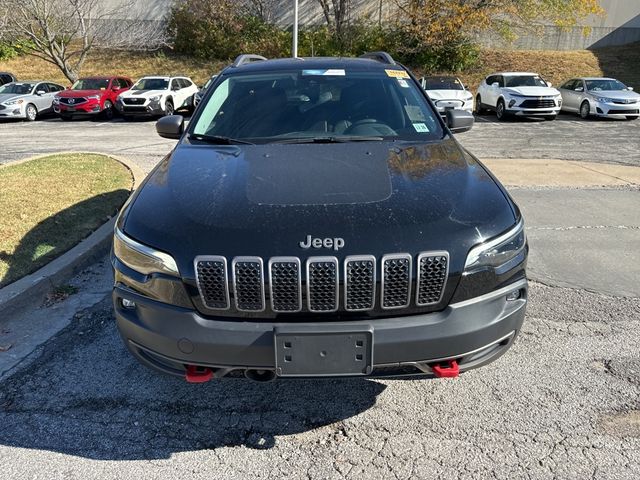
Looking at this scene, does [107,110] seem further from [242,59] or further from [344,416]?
[344,416]

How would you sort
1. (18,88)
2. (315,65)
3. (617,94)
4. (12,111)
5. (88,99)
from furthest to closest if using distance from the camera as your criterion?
(18,88) < (88,99) < (12,111) < (617,94) < (315,65)

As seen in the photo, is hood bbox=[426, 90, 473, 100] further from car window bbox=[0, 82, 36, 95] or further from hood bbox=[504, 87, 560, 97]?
car window bbox=[0, 82, 36, 95]

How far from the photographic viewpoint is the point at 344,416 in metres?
2.84

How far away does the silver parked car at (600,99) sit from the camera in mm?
17266

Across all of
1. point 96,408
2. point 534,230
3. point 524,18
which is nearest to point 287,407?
point 96,408

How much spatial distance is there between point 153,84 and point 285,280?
19.7 meters

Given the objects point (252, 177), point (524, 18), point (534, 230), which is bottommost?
point (534, 230)

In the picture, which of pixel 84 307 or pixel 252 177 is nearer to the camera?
pixel 252 177

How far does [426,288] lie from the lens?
2.31 metres

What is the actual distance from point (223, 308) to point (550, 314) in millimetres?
2762

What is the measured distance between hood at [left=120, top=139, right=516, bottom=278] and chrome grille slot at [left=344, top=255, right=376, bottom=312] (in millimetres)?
41

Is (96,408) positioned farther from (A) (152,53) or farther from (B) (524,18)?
(A) (152,53)

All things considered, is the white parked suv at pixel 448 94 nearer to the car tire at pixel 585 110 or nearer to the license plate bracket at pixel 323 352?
the car tire at pixel 585 110

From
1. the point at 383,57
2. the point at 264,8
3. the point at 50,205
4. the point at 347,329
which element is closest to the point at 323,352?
the point at 347,329
